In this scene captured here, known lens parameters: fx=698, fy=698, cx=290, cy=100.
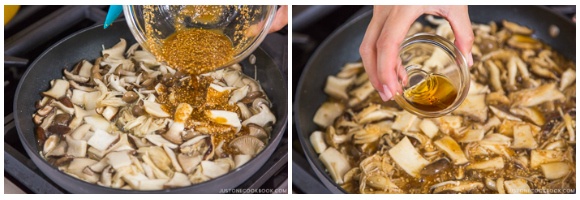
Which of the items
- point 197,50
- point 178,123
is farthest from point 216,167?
point 197,50

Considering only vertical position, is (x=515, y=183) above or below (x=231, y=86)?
below

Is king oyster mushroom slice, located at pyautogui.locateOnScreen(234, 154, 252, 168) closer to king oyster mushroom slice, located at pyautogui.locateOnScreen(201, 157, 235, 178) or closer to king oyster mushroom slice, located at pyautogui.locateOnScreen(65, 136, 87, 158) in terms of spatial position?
king oyster mushroom slice, located at pyautogui.locateOnScreen(201, 157, 235, 178)

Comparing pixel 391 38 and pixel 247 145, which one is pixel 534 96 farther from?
pixel 247 145

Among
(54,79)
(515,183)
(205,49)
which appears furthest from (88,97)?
(515,183)

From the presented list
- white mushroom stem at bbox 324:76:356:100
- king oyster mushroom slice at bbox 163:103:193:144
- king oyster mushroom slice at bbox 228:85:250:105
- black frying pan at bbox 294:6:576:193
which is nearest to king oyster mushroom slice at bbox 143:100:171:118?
king oyster mushroom slice at bbox 163:103:193:144

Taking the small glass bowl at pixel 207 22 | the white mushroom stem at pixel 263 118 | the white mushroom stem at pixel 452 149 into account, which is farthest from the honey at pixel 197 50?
the white mushroom stem at pixel 452 149

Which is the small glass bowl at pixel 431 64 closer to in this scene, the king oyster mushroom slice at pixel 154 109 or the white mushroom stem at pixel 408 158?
the white mushroom stem at pixel 408 158

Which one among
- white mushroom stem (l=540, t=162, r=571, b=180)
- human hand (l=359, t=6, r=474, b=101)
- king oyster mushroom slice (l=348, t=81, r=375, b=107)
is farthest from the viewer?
king oyster mushroom slice (l=348, t=81, r=375, b=107)

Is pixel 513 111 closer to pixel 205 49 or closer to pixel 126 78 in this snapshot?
pixel 205 49
